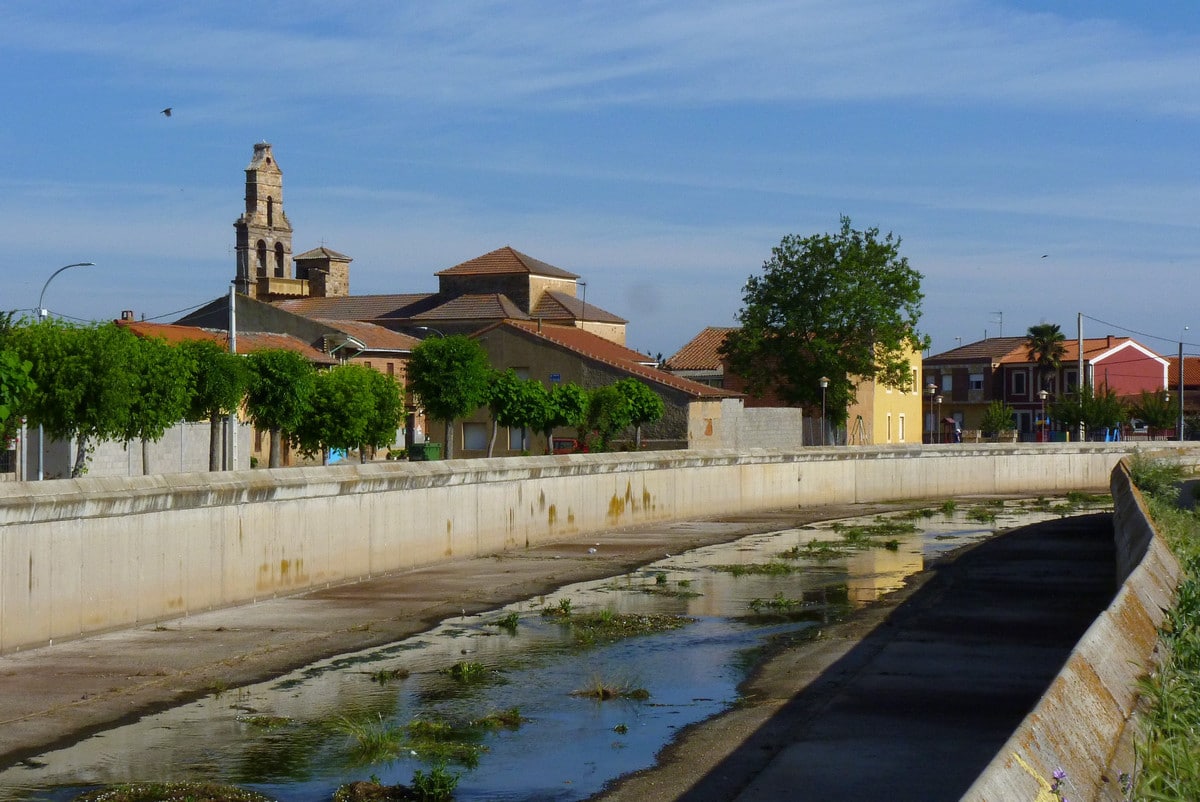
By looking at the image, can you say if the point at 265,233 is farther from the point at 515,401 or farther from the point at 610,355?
the point at 515,401

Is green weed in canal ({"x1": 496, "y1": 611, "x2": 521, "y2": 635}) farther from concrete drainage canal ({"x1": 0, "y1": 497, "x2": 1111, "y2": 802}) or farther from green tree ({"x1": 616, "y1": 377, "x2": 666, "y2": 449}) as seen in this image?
green tree ({"x1": 616, "y1": 377, "x2": 666, "y2": 449})

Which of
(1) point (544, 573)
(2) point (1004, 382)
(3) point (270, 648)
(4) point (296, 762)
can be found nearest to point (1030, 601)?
(1) point (544, 573)

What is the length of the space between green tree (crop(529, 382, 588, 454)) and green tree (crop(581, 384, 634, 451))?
25.2 inches

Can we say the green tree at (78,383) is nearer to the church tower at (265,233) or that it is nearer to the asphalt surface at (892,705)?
the asphalt surface at (892,705)

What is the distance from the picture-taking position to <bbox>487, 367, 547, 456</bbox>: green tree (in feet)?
198

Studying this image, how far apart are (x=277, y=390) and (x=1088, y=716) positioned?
4412 cm

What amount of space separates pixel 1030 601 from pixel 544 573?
6688 millimetres

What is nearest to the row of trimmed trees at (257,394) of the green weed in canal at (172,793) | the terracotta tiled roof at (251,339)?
the terracotta tiled roof at (251,339)

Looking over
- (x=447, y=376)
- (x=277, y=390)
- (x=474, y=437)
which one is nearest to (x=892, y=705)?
(x=277, y=390)

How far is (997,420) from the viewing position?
344 ft

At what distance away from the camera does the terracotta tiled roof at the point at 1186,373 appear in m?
121

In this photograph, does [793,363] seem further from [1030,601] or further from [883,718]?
[883,718]

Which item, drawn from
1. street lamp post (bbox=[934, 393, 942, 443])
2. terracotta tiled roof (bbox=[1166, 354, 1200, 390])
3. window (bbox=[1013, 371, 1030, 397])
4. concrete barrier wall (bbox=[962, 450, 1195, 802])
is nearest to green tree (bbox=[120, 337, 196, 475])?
concrete barrier wall (bbox=[962, 450, 1195, 802])

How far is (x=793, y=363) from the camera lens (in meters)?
74.9
